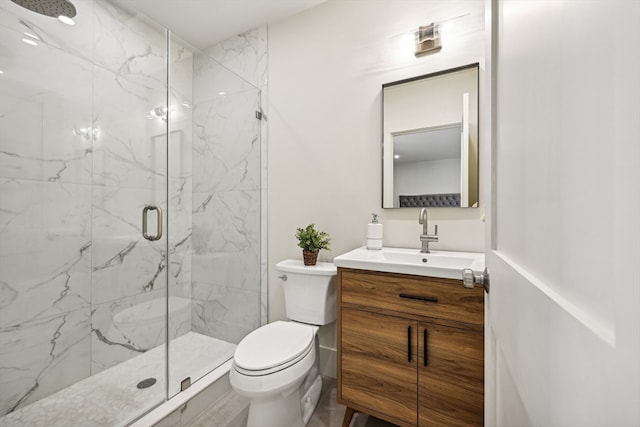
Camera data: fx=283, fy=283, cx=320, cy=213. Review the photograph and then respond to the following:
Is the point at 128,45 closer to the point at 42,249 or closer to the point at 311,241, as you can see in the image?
the point at 42,249

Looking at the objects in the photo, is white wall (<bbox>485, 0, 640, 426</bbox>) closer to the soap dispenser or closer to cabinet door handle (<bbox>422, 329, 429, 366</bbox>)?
cabinet door handle (<bbox>422, 329, 429, 366</bbox>)

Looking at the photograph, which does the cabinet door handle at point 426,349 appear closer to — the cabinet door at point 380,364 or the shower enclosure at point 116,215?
the cabinet door at point 380,364

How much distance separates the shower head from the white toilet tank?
5.86 ft

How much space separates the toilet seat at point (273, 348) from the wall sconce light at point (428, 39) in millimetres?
1698

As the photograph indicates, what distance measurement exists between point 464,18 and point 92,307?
2664 millimetres

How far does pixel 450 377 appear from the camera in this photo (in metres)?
1.15

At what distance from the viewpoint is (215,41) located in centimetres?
236

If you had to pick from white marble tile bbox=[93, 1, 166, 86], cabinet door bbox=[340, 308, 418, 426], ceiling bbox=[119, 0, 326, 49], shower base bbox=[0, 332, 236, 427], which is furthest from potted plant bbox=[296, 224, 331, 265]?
ceiling bbox=[119, 0, 326, 49]

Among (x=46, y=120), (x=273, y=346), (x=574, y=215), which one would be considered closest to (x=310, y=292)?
(x=273, y=346)

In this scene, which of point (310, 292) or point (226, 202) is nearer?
point (310, 292)

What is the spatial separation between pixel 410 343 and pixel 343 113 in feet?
4.59

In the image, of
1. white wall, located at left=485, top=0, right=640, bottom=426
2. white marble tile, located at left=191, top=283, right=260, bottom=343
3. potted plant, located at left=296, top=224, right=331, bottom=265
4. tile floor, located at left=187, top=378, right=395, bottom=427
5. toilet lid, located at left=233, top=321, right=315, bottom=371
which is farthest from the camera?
white marble tile, located at left=191, top=283, right=260, bottom=343

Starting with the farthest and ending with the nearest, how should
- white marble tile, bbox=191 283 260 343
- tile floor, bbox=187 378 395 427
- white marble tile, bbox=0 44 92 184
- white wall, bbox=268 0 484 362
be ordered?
white marble tile, bbox=191 283 260 343, white wall, bbox=268 0 484 362, tile floor, bbox=187 378 395 427, white marble tile, bbox=0 44 92 184

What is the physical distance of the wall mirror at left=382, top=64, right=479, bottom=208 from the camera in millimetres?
1536
